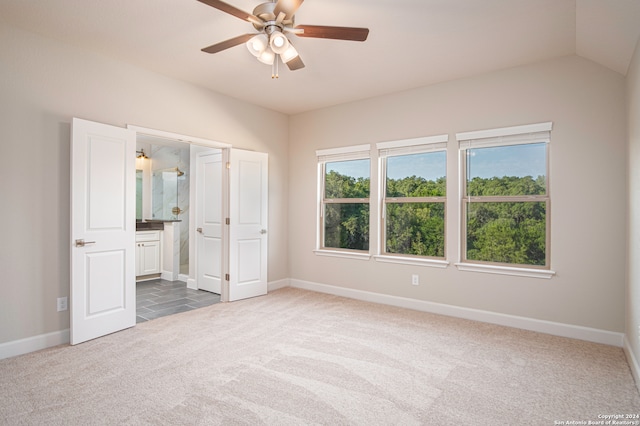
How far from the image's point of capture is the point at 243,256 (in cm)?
490

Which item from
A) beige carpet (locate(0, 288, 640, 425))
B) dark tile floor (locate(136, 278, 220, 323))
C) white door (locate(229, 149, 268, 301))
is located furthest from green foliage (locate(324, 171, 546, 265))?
dark tile floor (locate(136, 278, 220, 323))

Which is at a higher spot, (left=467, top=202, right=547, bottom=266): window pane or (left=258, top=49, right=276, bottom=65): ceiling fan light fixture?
(left=258, top=49, right=276, bottom=65): ceiling fan light fixture

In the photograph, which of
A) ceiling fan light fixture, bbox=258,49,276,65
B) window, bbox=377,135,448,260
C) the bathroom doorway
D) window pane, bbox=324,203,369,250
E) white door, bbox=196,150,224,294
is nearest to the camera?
ceiling fan light fixture, bbox=258,49,276,65

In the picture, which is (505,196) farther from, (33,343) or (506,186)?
(33,343)

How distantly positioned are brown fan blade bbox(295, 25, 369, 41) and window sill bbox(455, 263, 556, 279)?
2.82m

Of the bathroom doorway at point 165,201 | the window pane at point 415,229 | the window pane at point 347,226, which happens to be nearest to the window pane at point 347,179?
the window pane at point 347,226

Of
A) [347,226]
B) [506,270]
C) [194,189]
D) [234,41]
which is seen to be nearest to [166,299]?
[194,189]

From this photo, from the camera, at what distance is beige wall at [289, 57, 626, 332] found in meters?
3.25

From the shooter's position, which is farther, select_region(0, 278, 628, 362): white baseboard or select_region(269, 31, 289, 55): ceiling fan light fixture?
select_region(0, 278, 628, 362): white baseboard

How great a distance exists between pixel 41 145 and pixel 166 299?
100 inches

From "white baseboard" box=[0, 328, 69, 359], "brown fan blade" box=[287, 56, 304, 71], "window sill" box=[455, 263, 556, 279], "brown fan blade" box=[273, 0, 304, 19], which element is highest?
"brown fan blade" box=[273, 0, 304, 19]

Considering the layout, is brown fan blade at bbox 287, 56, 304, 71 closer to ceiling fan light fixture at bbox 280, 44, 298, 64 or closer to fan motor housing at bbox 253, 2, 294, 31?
ceiling fan light fixture at bbox 280, 44, 298, 64

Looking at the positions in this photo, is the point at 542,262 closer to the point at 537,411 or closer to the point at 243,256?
the point at 537,411

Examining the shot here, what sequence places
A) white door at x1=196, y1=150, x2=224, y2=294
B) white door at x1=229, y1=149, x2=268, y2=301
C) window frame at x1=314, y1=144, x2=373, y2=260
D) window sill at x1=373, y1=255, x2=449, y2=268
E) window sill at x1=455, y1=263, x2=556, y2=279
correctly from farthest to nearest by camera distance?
white door at x1=196, y1=150, x2=224, y2=294 → window frame at x1=314, y1=144, x2=373, y2=260 → white door at x1=229, y1=149, x2=268, y2=301 → window sill at x1=373, y1=255, x2=449, y2=268 → window sill at x1=455, y1=263, x2=556, y2=279
